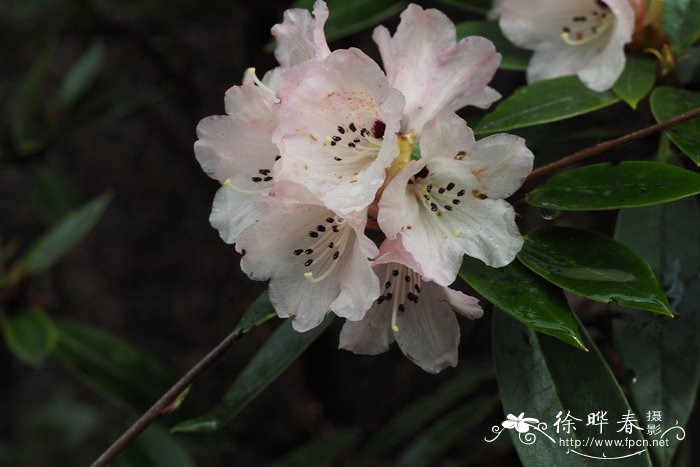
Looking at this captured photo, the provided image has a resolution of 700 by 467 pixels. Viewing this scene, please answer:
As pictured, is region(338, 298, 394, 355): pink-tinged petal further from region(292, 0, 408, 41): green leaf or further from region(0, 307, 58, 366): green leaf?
region(0, 307, 58, 366): green leaf

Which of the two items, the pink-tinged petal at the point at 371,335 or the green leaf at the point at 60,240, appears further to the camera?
the green leaf at the point at 60,240

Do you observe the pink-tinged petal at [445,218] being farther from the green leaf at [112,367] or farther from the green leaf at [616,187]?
the green leaf at [112,367]

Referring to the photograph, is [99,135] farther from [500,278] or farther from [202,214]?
[500,278]

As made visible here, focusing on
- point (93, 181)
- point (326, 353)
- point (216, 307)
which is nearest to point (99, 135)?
point (93, 181)

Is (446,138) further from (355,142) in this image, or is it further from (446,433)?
(446,433)

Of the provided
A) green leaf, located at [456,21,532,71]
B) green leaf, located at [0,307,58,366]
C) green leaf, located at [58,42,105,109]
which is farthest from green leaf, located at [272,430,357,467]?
green leaf, located at [58,42,105,109]

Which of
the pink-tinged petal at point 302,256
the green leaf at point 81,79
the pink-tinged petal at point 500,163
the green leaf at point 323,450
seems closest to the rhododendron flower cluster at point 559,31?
the pink-tinged petal at point 500,163
